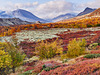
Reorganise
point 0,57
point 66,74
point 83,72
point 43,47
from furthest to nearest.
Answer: point 43,47, point 0,57, point 66,74, point 83,72

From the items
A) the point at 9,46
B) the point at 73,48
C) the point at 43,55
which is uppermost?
the point at 9,46

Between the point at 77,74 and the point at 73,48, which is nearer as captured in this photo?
the point at 77,74

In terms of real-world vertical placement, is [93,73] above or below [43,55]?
above

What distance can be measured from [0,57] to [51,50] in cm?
792

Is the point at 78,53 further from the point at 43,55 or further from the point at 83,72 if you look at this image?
the point at 83,72

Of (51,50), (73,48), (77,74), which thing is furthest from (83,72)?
(51,50)

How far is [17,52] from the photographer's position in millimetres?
12578

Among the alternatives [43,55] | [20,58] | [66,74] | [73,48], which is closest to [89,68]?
[66,74]

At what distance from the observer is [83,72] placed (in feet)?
17.3

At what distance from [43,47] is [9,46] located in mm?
5198

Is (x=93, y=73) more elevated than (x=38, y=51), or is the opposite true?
(x=93, y=73)

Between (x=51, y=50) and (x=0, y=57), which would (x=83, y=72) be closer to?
(x=0, y=57)

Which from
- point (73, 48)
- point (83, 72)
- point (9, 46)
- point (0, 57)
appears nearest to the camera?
point (83, 72)

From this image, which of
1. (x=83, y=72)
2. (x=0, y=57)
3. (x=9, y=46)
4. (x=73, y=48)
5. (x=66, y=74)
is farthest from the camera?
(x=73, y=48)
